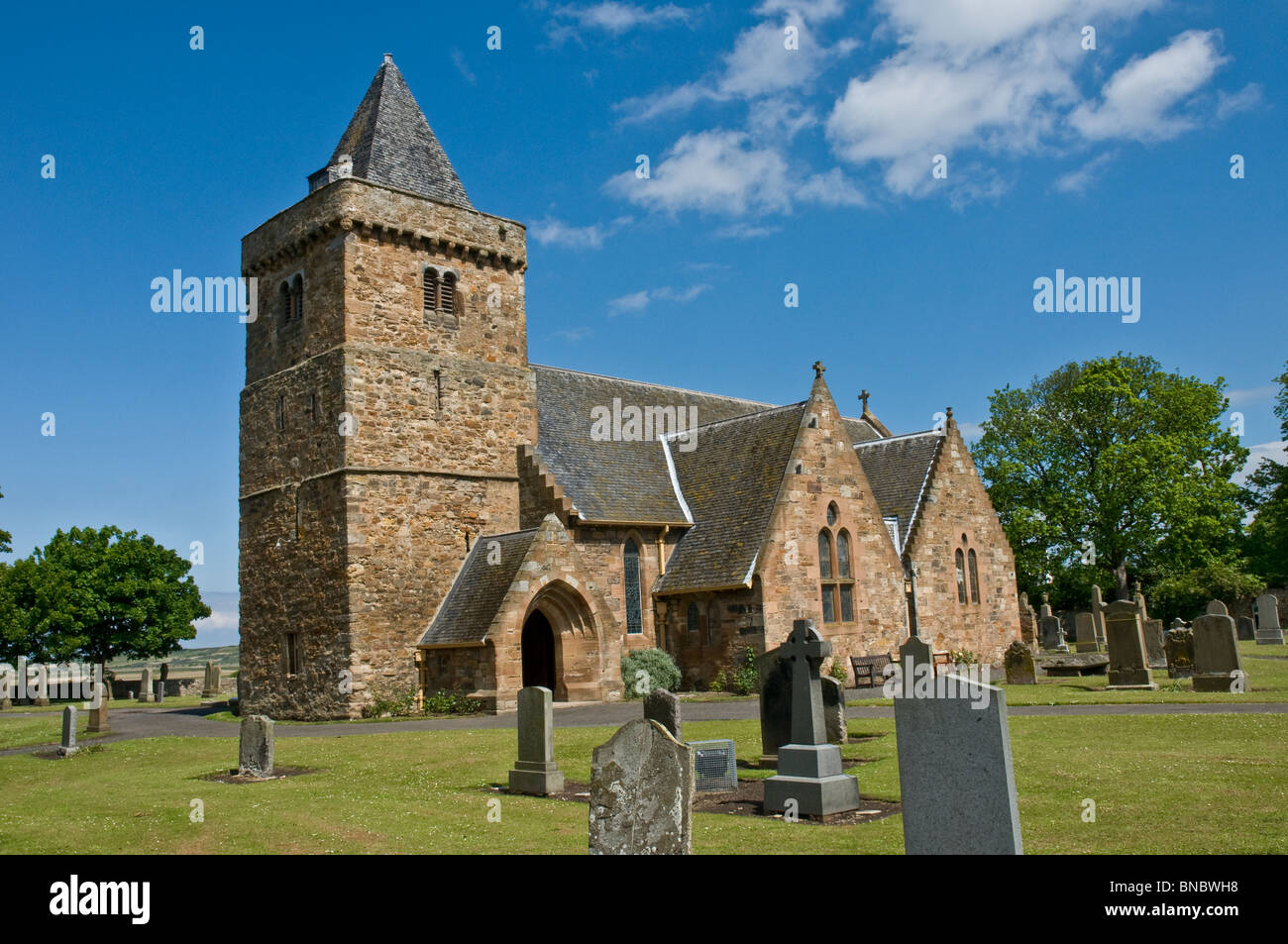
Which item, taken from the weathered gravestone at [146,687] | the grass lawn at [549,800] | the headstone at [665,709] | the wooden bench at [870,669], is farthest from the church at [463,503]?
the weathered gravestone at [146,687]

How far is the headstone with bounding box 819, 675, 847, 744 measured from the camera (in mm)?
15008

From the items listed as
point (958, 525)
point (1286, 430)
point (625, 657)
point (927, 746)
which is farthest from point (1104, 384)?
point (927, 746)

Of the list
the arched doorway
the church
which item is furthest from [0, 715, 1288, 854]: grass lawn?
the arched doorway

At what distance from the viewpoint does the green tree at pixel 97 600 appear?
2071 inches

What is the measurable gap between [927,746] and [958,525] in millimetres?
28588

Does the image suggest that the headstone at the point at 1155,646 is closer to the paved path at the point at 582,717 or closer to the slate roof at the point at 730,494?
the paved path at the point at 582,717

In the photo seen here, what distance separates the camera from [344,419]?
26031 mm

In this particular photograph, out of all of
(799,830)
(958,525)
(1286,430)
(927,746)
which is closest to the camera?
(927,746)

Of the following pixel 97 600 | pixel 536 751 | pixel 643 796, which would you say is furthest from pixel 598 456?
pixel 97 600

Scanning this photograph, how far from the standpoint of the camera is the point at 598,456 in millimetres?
31250

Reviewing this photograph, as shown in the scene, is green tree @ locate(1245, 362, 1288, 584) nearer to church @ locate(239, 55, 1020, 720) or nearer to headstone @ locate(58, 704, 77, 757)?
church @ locate(239, 55, 1020, 720)

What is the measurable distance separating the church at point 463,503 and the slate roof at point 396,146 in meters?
0.08

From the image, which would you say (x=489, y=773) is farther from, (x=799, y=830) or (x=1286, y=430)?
(x=1286, y=430)

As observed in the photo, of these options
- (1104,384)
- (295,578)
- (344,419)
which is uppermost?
(1104,384)
